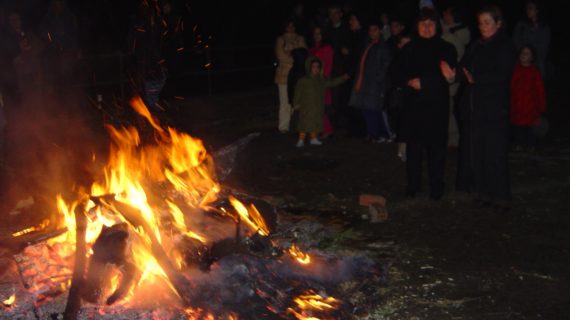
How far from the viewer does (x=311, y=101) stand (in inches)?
471

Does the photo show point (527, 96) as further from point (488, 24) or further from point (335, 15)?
point (335, 15)

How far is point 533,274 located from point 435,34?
3.21 meters

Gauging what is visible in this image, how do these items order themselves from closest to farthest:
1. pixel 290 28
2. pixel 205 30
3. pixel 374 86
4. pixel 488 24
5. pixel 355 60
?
pixel 488 24 < pixel 374 86 < pixel 355 60 < pixel 290 28 < pixel 205 30

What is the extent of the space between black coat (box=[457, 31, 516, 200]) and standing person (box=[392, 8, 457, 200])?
0.23 metres

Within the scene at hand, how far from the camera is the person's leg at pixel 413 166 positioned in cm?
868

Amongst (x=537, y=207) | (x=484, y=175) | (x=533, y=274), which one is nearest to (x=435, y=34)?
(x=484, y=175)

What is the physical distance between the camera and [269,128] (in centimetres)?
1404

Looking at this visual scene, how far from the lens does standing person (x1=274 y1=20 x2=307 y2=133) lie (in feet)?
42.1

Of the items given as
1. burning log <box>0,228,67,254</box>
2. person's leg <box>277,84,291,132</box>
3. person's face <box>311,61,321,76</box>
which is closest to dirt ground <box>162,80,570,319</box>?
person's leg <box>277,84,291,132</box>

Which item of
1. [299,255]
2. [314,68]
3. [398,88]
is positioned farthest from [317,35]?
[299,255]

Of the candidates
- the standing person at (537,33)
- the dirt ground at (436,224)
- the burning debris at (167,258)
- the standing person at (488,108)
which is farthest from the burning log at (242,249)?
the standing person at (537,33)

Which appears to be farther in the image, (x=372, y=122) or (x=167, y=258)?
(x=372, y=122)

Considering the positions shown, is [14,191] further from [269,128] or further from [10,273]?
[269,128]

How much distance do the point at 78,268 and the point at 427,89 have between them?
466 cm
